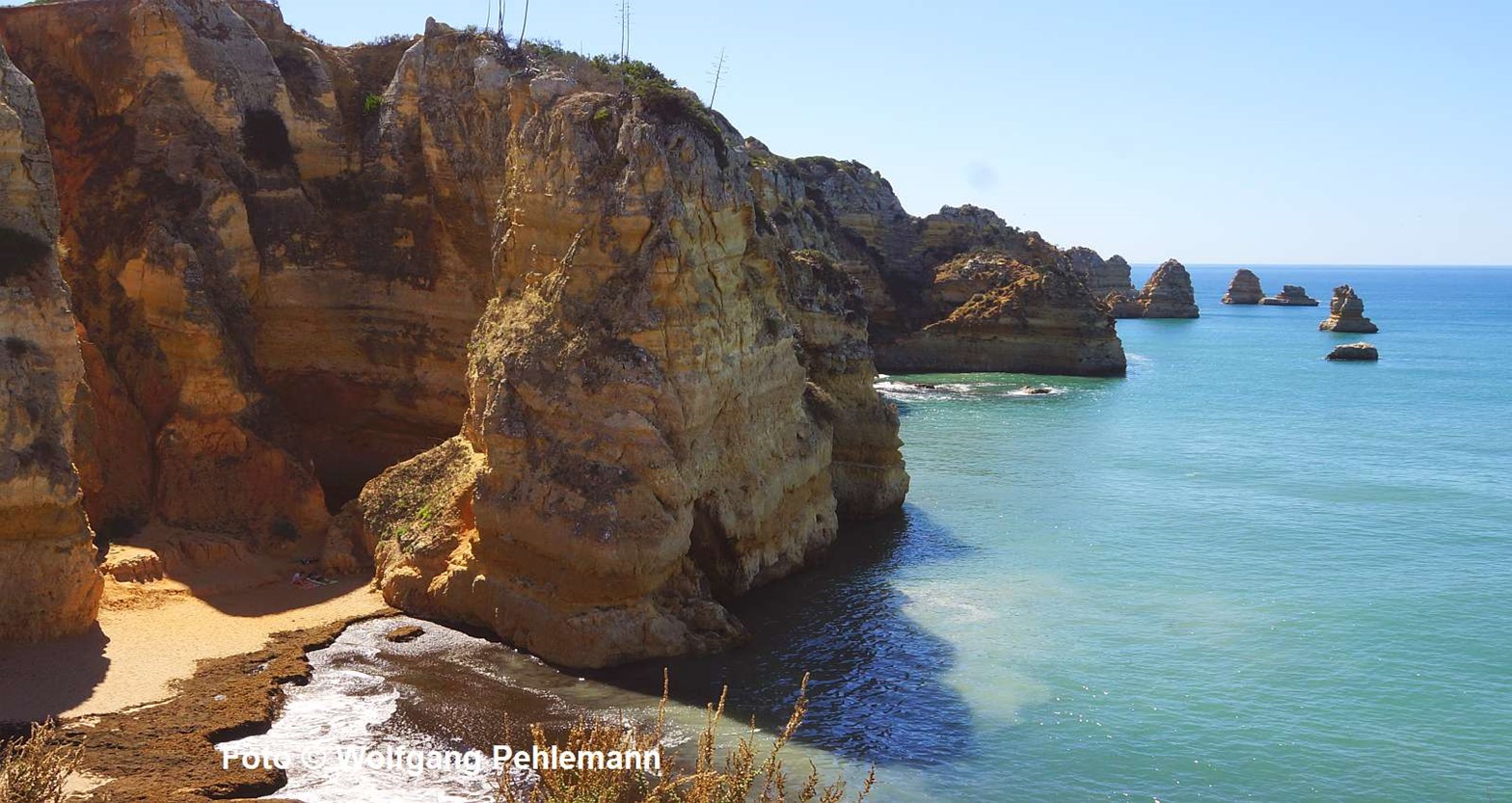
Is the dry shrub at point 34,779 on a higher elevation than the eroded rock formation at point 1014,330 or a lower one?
lower

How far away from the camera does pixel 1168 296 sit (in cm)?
14288

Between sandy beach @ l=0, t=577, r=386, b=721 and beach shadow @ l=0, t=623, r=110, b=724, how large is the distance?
2 centimetres

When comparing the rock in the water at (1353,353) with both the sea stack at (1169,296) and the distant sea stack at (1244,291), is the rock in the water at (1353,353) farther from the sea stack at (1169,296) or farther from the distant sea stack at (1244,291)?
the distant sea stack at (1244,291)

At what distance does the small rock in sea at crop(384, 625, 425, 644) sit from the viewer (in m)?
24.5

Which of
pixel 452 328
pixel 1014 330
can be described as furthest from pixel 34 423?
pixel 1014 330

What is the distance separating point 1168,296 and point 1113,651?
125 m

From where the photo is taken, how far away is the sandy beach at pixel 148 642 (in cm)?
2061

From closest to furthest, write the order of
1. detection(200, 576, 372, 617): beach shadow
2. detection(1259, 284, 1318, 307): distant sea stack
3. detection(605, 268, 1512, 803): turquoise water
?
detection(605, 268, 1512, 803): turquoise water < detection(200, 576, 372, 617): beach shadow < detection(1259, 284, 1318, 307): distant sea stack

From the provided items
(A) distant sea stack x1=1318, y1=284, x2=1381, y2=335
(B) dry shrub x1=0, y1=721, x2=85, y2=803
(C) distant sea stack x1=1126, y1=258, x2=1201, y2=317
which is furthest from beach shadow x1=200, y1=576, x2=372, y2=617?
(C) distant sea stack x1=1126, y1=258, x2=1201, y2=317

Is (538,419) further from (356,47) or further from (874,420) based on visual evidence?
(356,47)

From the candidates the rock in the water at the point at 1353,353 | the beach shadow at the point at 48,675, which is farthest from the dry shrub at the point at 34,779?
the rock in the water at the point at 1353,353

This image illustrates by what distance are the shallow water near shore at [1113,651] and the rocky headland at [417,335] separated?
7.08ft

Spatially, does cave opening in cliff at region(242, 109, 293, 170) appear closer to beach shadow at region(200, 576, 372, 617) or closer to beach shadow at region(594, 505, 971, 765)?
beach shadow at region(200, 576, 372, 617)

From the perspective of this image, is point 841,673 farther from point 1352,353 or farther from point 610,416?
point 1352,353
